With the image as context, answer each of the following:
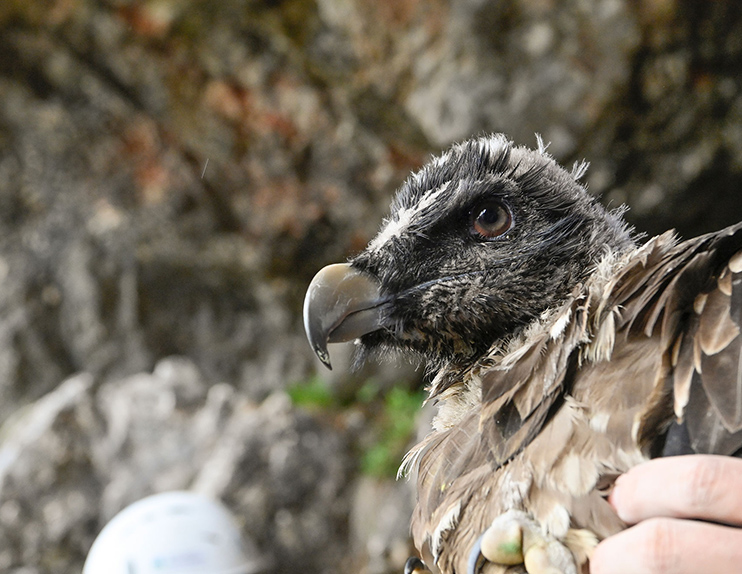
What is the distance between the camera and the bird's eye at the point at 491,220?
53.0 inches

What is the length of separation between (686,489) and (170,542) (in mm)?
2956

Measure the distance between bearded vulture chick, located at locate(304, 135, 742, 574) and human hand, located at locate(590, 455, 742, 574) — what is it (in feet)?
0.15

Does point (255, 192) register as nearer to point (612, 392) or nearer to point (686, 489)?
point (612, 392)

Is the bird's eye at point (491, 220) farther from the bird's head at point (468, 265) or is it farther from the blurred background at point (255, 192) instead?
the blurred background at point (255, 192)

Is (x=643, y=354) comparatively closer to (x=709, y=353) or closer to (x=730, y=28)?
(x=709, y=353)

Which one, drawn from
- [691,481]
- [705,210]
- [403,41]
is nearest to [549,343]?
[691,481]

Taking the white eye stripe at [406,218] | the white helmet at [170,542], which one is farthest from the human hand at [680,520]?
the white helmet at [170,542]

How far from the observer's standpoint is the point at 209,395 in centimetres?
455

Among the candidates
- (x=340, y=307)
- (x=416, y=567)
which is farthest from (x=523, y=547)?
(x=340, y=307)

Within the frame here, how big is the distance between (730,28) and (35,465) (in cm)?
506

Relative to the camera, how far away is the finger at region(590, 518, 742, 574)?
2.62 feet

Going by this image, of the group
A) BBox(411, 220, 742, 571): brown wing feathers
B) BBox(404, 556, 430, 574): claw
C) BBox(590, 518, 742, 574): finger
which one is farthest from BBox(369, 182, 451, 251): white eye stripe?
BBox(590, 518, 742, 574): finger

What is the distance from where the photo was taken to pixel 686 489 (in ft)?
2.65

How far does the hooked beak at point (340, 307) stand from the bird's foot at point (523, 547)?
1.72ft
